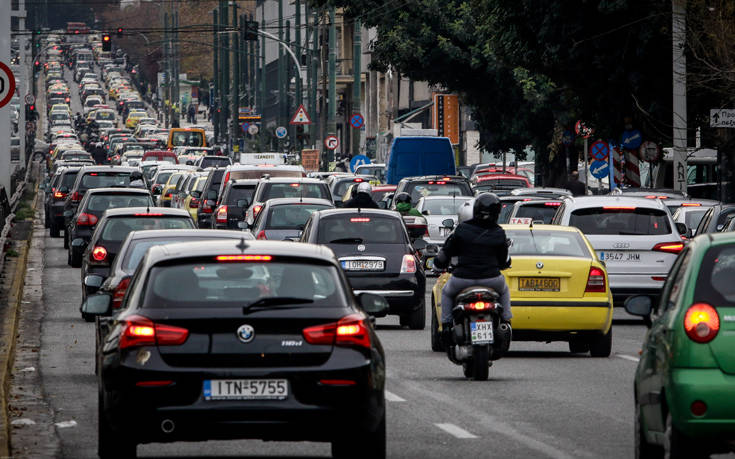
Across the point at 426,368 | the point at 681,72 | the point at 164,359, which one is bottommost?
the point at 426,368

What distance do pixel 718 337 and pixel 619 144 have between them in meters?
30.9

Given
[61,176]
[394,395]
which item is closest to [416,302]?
[394,395]

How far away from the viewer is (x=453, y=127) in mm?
77500

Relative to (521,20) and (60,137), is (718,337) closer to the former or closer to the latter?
(521,20)

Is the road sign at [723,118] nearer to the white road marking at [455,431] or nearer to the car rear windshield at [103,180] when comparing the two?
the car rear windshield at [103,180]

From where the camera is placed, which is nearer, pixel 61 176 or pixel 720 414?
pixel 720 414

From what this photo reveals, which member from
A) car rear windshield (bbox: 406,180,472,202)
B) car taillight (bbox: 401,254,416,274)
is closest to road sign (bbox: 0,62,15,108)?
car taillight (bbox: 401,254,416,274)

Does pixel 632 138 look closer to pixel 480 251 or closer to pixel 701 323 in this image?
pixel 480 251

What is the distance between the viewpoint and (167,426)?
32.3 ft

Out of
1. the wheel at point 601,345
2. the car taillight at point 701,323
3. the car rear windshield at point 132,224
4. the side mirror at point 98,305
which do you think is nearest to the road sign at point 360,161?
the car rear windshield at point 132,224

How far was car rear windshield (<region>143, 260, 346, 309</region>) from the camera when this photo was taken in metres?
10.0

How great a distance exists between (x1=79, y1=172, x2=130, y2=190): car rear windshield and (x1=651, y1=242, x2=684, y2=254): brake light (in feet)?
74.3

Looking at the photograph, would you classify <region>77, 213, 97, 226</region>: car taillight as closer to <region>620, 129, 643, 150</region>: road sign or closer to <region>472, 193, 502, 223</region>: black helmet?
<region>620, 129, 643, 150</region>: road sign

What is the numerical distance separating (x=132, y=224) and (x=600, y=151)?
2751 cm
